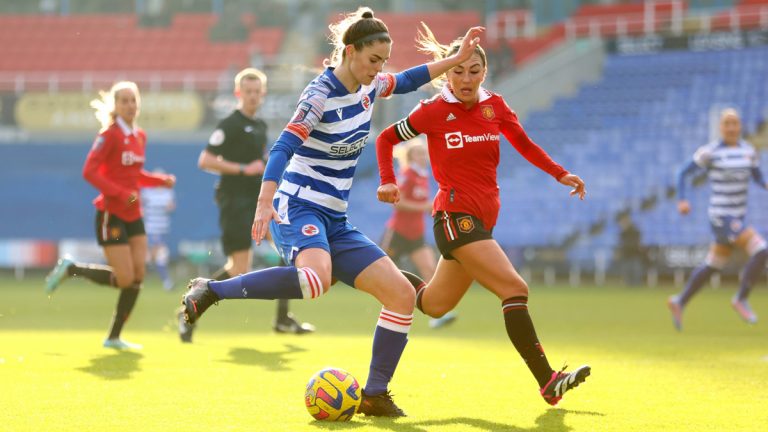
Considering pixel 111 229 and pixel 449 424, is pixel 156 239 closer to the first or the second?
pixel 111 229

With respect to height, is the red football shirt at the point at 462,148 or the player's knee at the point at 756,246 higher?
the red football shirt at the point at 462,148

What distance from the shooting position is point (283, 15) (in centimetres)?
3356

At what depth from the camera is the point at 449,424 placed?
569 centimetres

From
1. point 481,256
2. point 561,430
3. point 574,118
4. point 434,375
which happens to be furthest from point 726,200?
point 574,118

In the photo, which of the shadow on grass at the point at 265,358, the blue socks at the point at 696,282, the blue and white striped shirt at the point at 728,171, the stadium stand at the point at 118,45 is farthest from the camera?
the stadium stand at the point at 118,45

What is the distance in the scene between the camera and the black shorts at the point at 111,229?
949cm

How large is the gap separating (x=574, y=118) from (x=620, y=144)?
6.12 ft

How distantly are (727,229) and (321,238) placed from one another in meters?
7.18

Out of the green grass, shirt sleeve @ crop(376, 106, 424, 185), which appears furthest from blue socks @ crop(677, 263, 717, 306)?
shirt sleeve @ crop(376, 106, 424, 185)

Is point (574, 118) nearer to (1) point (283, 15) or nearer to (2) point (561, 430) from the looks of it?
(1) point (283, 15)

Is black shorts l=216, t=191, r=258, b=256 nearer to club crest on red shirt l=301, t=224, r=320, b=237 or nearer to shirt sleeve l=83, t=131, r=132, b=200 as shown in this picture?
shirt sleeve l=83, t=131, r=132, b=200

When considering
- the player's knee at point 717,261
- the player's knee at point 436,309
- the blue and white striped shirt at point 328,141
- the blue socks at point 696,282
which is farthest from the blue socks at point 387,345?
the player's knee at point 717,261

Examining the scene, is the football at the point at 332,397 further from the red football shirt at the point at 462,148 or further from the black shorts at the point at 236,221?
the black shorts at the point at 236,221

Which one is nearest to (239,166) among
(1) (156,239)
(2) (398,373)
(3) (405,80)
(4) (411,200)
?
(2) (398,373)
